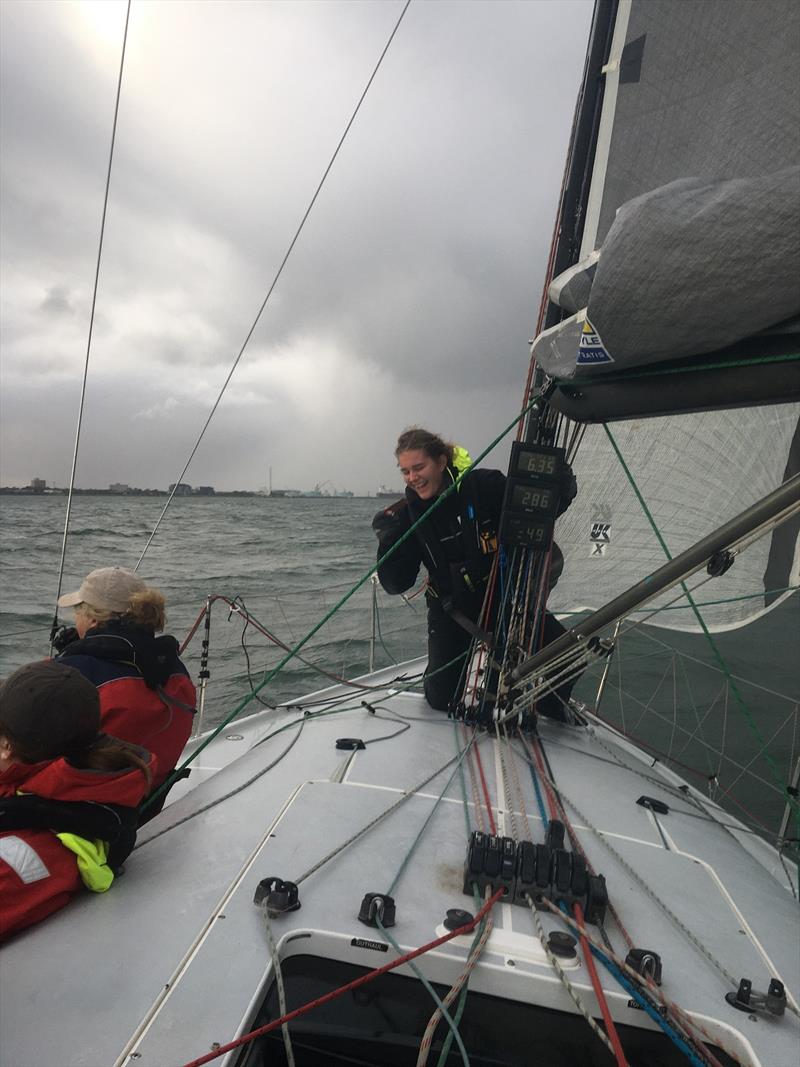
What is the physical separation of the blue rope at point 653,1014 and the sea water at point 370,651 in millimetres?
928

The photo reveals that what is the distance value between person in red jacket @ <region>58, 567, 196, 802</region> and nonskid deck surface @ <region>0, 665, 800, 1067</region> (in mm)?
269

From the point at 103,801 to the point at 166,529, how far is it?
73.7 feet

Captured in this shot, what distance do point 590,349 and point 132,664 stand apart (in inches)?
47.4

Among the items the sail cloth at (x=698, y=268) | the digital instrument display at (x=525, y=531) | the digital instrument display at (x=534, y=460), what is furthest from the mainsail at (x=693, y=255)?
the digital instrument display at (x=525, y=531)

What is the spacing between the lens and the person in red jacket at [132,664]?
1437 mm

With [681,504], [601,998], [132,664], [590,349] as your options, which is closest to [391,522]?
[132,664]

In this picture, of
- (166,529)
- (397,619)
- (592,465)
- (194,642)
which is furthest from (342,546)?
(592,465)

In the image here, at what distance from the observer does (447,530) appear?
2572mm

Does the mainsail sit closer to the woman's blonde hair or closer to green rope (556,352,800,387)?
green rope (556,352,800,387)

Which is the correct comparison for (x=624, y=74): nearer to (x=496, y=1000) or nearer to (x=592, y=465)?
(x=592, y=465)

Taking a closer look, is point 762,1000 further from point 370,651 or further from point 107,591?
point 370,651

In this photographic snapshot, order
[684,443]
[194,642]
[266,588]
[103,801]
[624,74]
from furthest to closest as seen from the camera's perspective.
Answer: [266,588] < [194,642] < [684,443] < [624,74] < [103,801]

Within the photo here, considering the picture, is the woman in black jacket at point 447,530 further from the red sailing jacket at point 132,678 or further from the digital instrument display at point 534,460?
the red sailing jacket at point 132,678

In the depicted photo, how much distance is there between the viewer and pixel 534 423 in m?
2.40
